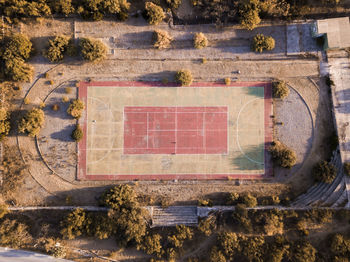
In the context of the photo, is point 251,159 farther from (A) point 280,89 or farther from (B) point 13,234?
(B) point 13,234

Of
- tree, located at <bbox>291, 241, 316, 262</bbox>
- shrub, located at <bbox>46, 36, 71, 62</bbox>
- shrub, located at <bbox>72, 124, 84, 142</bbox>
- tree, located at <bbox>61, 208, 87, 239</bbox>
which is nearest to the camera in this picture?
tree, located at <bbox>291, 241, 316, 262</bbox>

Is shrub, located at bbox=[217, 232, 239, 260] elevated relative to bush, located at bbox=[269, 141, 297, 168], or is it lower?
lower

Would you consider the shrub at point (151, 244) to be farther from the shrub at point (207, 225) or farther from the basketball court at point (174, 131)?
the basketball court at point (174, 131)

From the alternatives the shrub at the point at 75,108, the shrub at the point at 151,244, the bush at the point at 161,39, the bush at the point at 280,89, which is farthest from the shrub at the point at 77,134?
the bush at the point at 280,89

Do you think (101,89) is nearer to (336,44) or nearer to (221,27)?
(221,27)

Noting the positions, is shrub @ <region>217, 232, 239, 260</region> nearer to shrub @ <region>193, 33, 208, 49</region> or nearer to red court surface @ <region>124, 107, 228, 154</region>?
red court surface @ <region>124, 107, 228, 154</region>

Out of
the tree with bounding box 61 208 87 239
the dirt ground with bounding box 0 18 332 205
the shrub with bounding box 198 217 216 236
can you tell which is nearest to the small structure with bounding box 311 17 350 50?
the dirt ground with bounding box 0 18 332 205

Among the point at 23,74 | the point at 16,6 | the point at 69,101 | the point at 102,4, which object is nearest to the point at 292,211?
the point at 69,101
